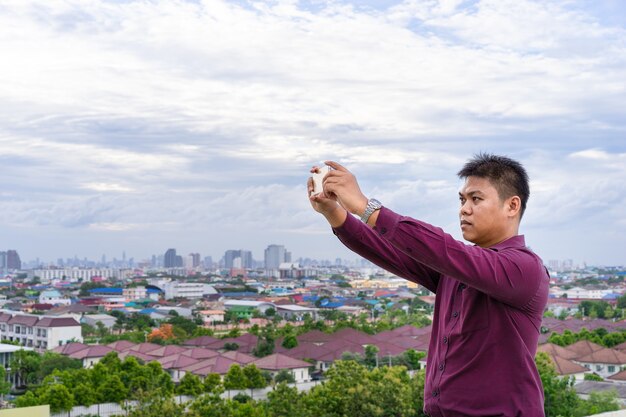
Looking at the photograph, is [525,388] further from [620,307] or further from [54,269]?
[54,269]

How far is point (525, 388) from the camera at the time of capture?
610mm

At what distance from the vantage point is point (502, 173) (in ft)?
2.15

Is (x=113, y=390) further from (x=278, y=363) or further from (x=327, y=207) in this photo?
(x=327, y=207)

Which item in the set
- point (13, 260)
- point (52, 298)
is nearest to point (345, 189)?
point (52, 298)

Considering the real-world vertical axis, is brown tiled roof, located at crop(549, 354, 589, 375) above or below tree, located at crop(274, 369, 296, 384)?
above

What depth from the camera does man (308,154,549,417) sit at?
568mm

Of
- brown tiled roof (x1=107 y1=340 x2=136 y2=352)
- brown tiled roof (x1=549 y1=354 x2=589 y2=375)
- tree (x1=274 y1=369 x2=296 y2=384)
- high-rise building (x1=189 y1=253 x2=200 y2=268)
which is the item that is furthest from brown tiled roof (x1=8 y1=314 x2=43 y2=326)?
high-rise building (x1=189 y1=253 x2=200 y2=268)

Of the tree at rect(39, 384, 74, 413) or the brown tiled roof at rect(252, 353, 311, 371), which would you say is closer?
the tree at rect(39, 384, 74, 413)

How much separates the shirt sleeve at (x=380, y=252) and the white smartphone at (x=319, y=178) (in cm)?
5

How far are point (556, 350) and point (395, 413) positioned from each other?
569 centimetres

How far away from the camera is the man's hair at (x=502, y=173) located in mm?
651

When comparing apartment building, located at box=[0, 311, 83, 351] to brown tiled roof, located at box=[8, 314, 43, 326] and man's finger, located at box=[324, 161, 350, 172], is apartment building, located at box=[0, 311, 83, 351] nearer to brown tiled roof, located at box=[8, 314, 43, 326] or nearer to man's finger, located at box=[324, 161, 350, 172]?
brown tiled roof, located at box=[8, 314, 43, 326]

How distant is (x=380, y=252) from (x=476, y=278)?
0.46ft

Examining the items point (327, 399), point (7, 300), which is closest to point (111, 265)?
point (7, 300)
